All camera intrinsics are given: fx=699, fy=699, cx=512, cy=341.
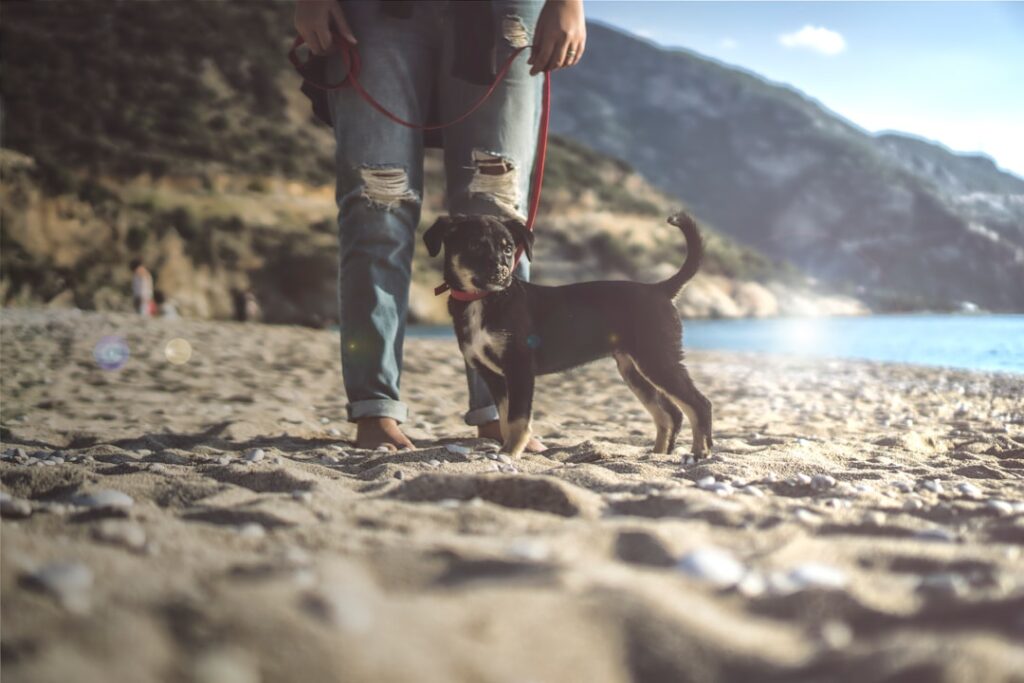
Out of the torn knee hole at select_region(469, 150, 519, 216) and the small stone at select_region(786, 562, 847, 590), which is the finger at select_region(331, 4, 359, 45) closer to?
the torn knee hole at select_region(469, 150, 519, 216)

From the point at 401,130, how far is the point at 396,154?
0.33 feet

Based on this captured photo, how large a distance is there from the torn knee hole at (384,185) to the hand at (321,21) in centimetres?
50

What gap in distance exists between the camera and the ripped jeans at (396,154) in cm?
284

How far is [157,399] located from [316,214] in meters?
28.6

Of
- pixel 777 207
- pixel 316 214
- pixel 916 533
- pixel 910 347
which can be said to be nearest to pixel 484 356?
pixel 916 533

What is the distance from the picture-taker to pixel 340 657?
86 centimetres

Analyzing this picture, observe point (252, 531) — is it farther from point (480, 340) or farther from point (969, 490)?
point (969, 490)

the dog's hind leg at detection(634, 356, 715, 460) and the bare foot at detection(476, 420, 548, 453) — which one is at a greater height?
the dog's hind leg at detection(634, 356, 715, 460)

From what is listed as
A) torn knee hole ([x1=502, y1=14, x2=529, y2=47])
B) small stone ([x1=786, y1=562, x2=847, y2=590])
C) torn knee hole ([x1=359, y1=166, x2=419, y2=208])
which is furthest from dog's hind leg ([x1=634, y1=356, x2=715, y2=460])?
small stone ([x1=786, y1=562, x2=847, y2=590])

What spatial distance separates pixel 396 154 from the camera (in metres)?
2.89

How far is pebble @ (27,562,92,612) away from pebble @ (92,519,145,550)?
13 centimetres

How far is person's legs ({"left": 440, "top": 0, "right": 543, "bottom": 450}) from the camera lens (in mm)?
2906

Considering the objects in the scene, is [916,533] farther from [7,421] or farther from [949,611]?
[7,421]

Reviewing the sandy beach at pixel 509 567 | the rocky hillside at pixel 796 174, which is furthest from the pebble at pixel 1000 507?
the rocky hillside at pixel 796 174
